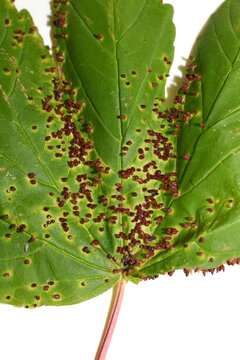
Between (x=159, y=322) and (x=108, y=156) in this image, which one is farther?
(x=159, y=322)

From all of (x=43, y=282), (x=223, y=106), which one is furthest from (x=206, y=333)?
(x=223, y=106)

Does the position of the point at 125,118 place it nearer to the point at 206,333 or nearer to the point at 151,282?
the point at 151,282

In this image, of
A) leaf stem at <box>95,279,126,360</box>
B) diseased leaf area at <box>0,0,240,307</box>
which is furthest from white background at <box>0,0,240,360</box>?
diseased leaf area at <box>0,0,240,307</box>

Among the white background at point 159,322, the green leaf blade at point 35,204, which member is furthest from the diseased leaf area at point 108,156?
the white background at point 159,322

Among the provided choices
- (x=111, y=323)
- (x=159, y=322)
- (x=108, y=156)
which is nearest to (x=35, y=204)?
(x=108, y=156)

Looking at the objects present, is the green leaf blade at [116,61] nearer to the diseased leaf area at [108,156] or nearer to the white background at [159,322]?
the diseased leaf area at [108,156]

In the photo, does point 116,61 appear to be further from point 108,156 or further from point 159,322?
point 159,322
